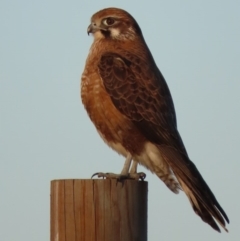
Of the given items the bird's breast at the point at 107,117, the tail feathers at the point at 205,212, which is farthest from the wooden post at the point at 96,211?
the bird's breast at the point at 107,117

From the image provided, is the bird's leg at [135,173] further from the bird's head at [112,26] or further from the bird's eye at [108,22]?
the bird's eye at [108,22]

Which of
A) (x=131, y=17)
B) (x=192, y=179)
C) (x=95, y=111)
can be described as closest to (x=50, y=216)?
(x=192, y=179)

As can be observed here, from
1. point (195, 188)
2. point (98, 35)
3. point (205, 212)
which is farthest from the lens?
point (98, 35)

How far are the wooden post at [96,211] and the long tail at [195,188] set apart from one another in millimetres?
1193

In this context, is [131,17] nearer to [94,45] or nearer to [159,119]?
[94,45]

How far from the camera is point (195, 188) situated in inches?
222

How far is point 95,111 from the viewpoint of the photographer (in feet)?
21.7

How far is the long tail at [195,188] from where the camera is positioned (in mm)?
5195

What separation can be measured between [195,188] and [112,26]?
2528 millimetres

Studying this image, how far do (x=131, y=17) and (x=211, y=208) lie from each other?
3028 millimetres

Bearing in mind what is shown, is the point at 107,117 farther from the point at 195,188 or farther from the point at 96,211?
the point at 96,211

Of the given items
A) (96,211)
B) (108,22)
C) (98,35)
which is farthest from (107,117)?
(96,211)

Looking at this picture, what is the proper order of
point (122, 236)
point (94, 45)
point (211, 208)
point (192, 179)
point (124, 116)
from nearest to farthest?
point (122, 236)
point (211, 208)
point (192, 179)
point (124, 116)
point (94, 45)

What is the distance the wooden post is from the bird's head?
354cm
